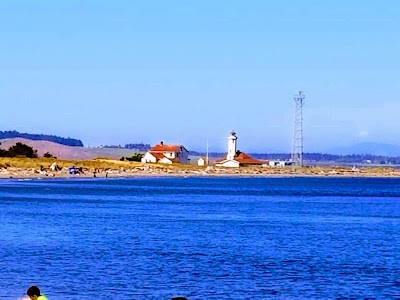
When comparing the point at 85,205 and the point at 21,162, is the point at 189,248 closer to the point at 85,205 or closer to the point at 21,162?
the point at 85,205

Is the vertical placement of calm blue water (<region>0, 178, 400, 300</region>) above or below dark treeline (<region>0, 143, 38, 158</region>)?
below

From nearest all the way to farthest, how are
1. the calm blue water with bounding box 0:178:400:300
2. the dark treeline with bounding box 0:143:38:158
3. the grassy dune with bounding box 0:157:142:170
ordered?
the calm blue water with bounding box 0:178:400:300, the grassy dune with bounding box 0:157:142:170, the dark treeline with bounding box 0:143:38:158

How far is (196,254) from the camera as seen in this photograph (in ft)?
135

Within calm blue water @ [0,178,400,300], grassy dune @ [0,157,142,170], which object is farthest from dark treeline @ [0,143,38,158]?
calm blue water @ [0,178,400,300]

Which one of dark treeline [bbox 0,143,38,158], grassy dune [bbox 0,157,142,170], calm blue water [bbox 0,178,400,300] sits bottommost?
calm blue water [bbox 0,178,400,300]

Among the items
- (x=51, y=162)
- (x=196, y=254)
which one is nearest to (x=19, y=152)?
(x=51, y=162)

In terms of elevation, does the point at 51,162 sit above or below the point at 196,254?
above

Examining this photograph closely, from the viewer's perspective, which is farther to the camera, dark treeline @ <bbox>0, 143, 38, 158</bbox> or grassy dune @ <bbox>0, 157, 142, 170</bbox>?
dark treeline @ <bbox>0, 143, 38, 158</bbox>

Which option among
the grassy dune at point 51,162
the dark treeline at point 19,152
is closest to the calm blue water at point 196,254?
the grassy dune at point 51,162

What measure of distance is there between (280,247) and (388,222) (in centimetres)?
2441

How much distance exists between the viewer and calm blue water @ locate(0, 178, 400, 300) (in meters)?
30.5

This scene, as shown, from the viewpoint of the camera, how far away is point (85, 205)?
83688 mm

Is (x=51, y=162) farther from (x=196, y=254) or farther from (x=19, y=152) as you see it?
(x=196, y=254)

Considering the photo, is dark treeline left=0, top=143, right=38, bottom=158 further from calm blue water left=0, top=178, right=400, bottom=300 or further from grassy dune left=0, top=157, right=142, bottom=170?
calm blue water left=0, top=178, right=400, bottom=300
